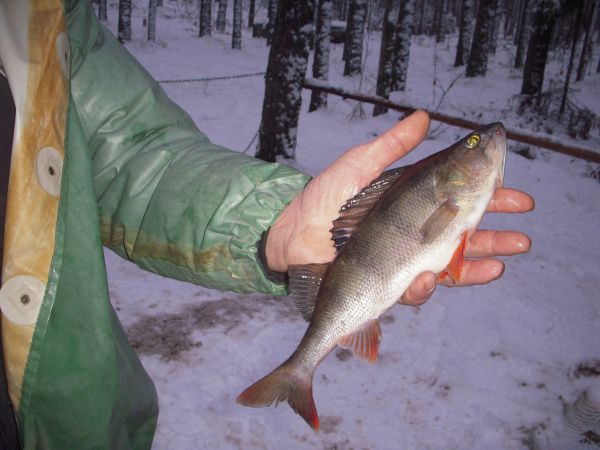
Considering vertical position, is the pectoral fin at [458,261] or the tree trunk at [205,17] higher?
the tree trunk at [205,17]

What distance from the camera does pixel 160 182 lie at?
76.2 inches

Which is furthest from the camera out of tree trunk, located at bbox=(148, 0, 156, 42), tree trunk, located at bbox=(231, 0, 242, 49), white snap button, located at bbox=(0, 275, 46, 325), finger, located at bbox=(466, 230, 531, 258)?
tree trunk, located at bbox=(231, 0, 242, 49)

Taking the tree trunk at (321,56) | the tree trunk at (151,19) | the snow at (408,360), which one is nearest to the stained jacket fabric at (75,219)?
the snow at (408,360)

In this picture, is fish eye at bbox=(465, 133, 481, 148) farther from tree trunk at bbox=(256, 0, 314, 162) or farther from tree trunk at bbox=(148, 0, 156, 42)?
tree trunk at bbox=(148, 0, 156, 42)

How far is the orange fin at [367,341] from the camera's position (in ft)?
6.64

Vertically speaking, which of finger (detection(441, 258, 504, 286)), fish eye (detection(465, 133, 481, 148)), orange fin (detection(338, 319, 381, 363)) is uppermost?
fish eye (detection(465, 133, 481, 148))

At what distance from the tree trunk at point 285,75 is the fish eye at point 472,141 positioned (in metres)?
5.14

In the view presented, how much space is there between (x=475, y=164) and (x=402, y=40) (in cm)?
1265

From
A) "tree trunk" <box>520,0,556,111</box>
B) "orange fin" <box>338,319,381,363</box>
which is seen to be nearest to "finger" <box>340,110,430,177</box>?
"orange fin" <box>338,319,381,363</box>

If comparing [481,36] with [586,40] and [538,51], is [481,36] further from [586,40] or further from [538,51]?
[538,51]

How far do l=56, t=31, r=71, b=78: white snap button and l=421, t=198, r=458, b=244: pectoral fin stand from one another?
1.43 meters

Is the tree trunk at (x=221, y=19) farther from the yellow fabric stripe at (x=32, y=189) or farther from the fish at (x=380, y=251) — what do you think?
the yellow fabric stripe at (x=32, y=189)

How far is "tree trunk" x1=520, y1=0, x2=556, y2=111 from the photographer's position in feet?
42.5

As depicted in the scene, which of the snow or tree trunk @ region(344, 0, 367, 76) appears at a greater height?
tree trunk @ region(344, 0, 367, 76)
